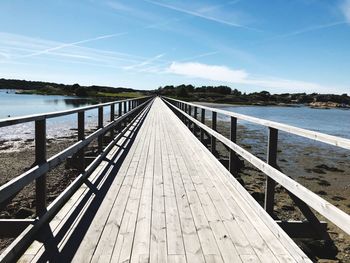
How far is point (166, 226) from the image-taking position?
3.86m

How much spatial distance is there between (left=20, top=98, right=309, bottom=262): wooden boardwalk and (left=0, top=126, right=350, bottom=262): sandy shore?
6.28 feet

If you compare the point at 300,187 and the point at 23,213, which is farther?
the point at 23,213

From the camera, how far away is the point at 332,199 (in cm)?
959

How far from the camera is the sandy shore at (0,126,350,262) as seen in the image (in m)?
6.62

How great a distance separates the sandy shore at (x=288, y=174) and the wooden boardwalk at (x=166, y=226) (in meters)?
1.91

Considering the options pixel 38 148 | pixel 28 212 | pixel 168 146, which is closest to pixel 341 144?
pixel 38 148

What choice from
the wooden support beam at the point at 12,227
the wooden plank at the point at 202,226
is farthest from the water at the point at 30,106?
the wooden support beam at the point at 12,227

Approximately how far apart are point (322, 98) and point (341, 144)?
165 m

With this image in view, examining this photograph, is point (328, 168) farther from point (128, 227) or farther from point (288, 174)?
point (128, 227)

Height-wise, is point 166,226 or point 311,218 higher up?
point 311,218

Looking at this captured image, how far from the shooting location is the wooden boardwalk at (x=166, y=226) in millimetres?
3170

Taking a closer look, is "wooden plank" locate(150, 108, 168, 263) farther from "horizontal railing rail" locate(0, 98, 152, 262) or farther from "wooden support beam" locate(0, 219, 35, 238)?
"wooden support beam" locate(0, 219, 35, 238)

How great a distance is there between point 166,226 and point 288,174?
378 inches

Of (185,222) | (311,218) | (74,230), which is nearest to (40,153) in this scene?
(74,230)
